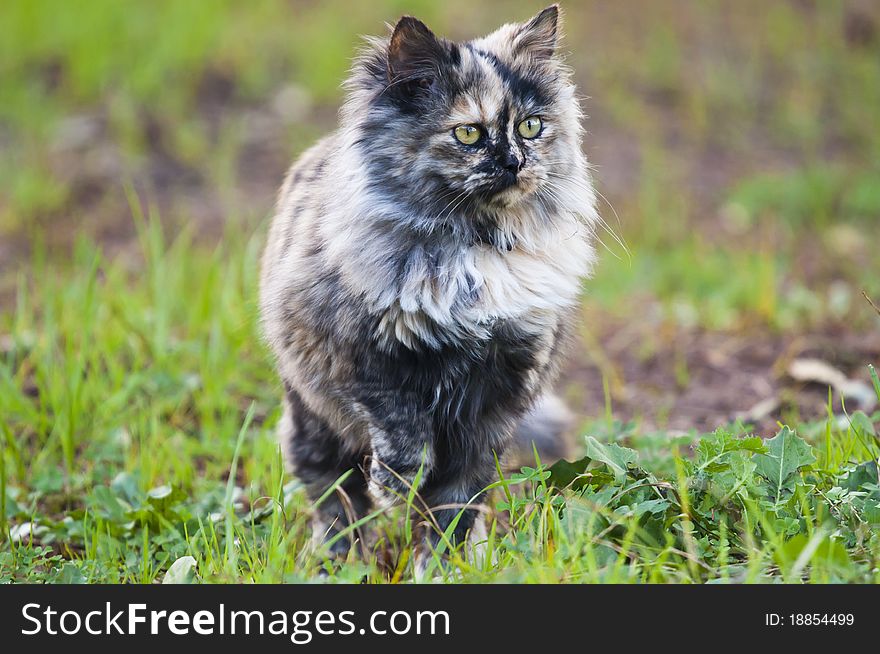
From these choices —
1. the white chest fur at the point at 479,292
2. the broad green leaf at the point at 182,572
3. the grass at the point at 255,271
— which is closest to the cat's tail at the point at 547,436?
the grass at the point at 255,271

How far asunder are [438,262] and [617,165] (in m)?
4.01

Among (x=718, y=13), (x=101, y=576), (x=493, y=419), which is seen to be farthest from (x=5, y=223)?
(x=718, y=13)

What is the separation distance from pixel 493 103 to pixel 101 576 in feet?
5.15

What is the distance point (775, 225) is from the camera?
5602 millimetres

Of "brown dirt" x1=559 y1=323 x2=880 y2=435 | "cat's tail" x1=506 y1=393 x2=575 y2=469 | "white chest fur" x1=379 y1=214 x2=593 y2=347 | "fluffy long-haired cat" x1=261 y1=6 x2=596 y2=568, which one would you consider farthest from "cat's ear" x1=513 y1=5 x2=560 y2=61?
"brown dirt" x1=559 y1=323 x2=880 y2=435

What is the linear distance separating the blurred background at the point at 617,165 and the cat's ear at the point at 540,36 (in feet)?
3.50

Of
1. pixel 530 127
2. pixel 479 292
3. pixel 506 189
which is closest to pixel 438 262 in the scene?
pixel 479 292

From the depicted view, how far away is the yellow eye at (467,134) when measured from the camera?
2420 millimetres

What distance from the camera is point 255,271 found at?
3.78 meters

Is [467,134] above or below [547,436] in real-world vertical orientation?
above

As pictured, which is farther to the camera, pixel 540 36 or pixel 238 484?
pixel 238 484

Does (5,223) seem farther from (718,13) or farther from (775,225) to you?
(718,13)

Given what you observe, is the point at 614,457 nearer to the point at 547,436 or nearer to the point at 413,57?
the point at 547,436

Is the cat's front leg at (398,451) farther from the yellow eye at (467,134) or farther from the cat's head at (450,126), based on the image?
the yellow eye at (467,134)
